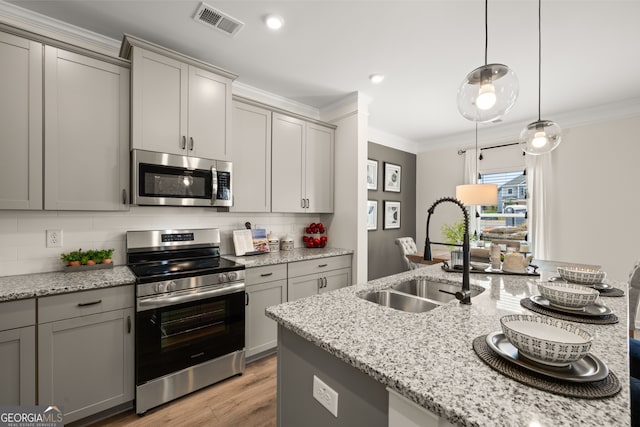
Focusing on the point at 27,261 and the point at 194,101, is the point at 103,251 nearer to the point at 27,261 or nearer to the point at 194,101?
the point at 27,261

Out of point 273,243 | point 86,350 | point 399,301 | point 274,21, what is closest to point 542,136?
point 399,301

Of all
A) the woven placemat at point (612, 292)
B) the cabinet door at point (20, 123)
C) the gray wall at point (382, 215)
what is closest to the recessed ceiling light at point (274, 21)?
the cabinet door at point (20, 123)

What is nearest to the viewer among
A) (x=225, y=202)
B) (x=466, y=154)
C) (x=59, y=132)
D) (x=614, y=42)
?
(x=59, y=132)

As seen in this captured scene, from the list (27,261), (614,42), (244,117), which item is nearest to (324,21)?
(244,117)

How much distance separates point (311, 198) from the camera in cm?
335

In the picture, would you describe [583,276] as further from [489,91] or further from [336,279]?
[336,279]

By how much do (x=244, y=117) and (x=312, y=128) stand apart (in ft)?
2.83

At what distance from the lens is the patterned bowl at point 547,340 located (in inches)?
28.3

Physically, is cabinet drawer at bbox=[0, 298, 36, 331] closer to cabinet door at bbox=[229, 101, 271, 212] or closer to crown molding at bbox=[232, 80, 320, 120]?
cabinet door at bbox=[229, 101, 271, 212]

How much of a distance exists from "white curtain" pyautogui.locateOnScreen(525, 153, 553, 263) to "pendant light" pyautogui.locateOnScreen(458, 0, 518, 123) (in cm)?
331

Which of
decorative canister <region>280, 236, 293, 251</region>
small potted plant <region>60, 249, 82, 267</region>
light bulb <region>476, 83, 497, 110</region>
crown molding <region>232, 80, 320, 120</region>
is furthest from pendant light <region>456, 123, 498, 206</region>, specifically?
small potted plant <region>60, 249, 82, 267</region>

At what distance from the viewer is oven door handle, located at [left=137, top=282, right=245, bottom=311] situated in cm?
187

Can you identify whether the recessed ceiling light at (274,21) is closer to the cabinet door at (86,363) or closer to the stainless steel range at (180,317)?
Answer: the stainless steel range at (180,317)

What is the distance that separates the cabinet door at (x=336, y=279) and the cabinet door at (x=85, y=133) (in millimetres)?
1973
